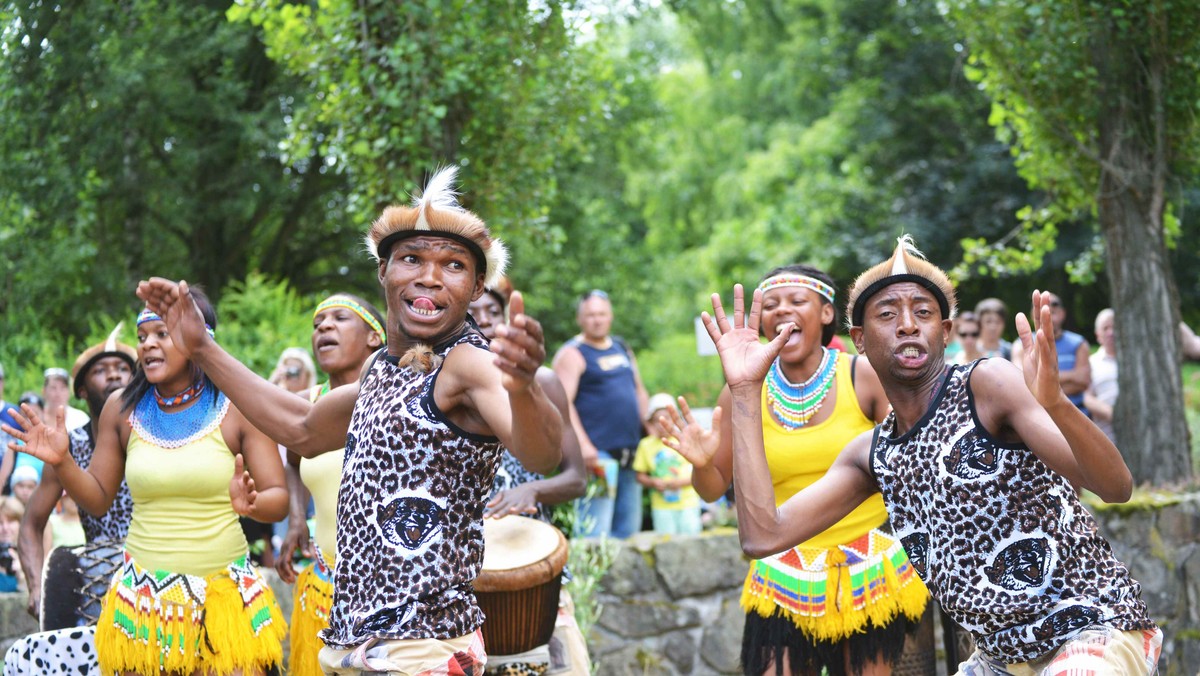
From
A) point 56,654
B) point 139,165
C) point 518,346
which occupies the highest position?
point 139,165

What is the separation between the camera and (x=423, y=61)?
7.45 meters

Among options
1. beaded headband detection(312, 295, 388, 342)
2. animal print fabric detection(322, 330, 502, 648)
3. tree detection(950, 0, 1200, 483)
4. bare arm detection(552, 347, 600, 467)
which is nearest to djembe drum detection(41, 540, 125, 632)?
beaded headband detection(312, 295, 388, 342)

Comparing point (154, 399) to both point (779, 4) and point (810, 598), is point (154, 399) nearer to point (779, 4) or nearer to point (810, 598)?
point (810, 598)

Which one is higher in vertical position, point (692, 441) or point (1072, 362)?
point (1072, 362)


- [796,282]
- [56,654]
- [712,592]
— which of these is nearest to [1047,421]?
[796,282]

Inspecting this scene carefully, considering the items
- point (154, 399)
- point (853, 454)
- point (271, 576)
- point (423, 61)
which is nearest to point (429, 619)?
point (853, 454)

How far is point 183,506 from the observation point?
15.5 ft

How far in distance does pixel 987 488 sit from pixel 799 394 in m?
1.61

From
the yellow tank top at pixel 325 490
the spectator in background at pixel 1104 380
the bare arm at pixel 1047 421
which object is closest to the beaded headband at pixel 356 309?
the yellow tank top at pixel 325 490

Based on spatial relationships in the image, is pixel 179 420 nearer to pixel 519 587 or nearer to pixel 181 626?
pixel 181 626

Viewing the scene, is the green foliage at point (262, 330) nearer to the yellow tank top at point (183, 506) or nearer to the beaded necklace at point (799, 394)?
the yellow tank top at point (183, 506)

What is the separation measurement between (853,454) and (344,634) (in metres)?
1.74

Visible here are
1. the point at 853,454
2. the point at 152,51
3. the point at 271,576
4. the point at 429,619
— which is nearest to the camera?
the point at 429,619

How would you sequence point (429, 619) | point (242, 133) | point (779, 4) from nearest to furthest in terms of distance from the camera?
point (429, 619), point (242, 133), point (779, 4)
